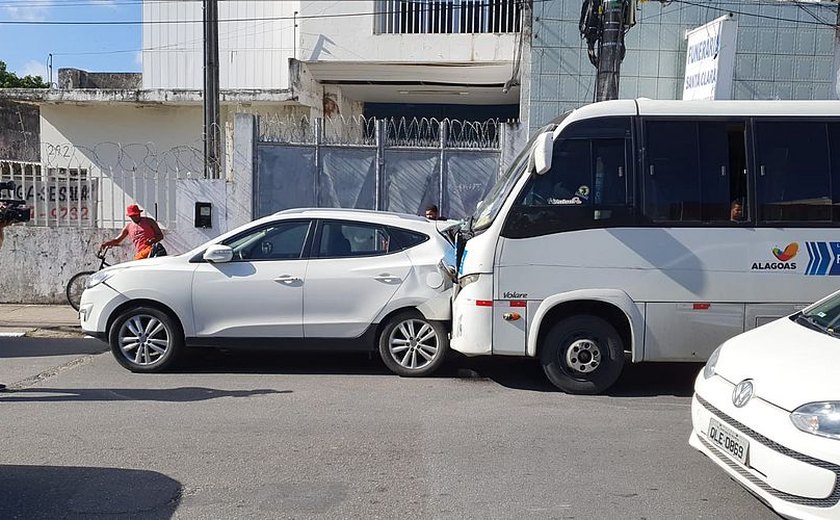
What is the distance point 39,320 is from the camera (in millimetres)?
11359

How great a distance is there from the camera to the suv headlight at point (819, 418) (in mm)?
4043

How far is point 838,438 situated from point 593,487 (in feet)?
5.23

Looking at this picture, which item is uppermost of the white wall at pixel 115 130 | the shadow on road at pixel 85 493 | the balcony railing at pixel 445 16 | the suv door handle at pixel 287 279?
the balcony railing at pixel 445 16

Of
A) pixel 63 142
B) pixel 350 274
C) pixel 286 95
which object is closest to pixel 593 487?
pixel 350 274

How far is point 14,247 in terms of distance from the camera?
41.0 feet

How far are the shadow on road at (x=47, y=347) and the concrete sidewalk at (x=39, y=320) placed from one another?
0.89ft

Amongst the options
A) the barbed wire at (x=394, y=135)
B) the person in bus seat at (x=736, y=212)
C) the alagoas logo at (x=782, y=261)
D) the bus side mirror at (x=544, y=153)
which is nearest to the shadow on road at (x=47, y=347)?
the barbed wire at (x=394, y=135)

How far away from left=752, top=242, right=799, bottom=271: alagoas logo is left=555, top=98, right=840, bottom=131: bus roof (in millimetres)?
1221

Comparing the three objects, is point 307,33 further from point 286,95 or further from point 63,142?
point 63,142

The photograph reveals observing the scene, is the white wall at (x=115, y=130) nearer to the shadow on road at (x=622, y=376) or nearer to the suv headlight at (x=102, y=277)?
the suv headlight at (x=102, y=277)

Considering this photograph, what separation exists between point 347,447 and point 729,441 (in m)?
2.64

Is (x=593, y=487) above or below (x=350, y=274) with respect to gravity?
below

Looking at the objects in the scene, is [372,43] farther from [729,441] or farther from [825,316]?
[729,441]

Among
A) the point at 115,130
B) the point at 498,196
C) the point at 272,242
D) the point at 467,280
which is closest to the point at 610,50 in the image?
the point at 498,196
